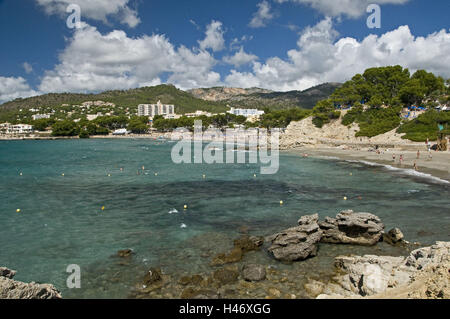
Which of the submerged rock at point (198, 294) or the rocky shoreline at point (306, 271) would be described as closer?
the rocky shoreline at point (306, 271)

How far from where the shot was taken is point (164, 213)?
72.0 feet

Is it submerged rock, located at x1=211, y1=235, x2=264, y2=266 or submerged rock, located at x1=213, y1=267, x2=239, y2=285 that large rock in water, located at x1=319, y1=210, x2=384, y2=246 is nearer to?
submerged rock, located at x1=211, y1=235, x2=264, y2=266

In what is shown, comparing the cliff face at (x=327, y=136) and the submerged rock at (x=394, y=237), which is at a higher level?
the cliff face at (x=327, y=136)

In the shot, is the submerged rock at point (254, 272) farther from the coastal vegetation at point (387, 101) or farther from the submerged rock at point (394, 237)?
the coastal vegetation at point (387, 101)

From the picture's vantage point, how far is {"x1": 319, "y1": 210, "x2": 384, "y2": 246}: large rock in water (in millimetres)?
15586

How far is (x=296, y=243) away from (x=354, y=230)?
3.81 meters

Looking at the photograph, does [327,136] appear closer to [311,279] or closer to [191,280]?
[311,279]

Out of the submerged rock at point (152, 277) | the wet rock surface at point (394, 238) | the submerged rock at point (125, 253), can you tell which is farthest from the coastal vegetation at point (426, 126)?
the submerged rock at point (152, 277)

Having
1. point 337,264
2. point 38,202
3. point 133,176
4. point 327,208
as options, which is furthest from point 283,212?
point 133,176

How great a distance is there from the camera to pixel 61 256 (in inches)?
585

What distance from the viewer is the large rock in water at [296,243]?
1386 centimetres

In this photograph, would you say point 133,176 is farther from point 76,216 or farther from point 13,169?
point 13,169

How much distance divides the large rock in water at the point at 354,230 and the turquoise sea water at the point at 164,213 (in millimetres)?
907

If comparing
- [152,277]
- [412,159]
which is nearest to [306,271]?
[152,277]
